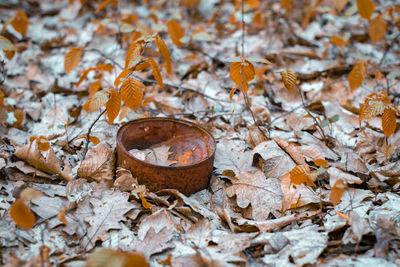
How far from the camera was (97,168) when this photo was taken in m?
2.09

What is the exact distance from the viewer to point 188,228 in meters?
1.88

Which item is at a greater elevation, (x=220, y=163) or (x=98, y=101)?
(x=98, y=101)

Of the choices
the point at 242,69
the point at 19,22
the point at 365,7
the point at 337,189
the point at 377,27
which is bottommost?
the point at 337,189

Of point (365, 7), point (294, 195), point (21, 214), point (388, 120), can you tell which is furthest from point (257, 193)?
point (365, 7)

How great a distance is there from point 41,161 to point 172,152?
Answer: 79 centimetres

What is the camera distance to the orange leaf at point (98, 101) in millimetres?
1930

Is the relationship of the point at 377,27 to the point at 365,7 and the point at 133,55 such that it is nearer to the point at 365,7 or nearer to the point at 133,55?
the point at 365,7

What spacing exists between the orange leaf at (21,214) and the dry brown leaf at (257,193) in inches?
41.5

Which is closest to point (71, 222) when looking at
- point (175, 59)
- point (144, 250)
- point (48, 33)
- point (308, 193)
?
point (144, 250)

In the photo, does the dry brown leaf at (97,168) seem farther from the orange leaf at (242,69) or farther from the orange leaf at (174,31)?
the orange leaf at (174,31)

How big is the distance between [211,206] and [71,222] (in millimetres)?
754

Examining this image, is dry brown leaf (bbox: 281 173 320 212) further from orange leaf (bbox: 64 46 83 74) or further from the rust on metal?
orange leaf (bbox: 64 46 83 74)

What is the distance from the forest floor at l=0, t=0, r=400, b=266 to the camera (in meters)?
1.68

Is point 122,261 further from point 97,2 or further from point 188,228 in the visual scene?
point 97,2
